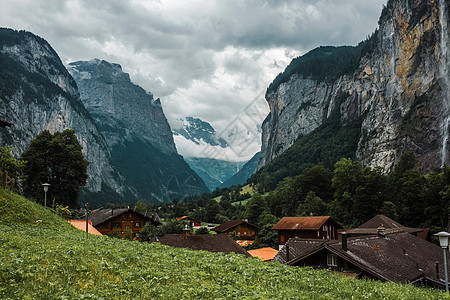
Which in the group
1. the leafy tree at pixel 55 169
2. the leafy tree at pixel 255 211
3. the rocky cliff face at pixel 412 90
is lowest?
the leafy tree at pixel 255 211

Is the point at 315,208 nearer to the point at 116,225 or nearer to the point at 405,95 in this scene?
the point at 116,225

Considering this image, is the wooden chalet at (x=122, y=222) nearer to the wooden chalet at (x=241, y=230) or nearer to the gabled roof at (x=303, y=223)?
the wooden chalet at (x=241, y=230)

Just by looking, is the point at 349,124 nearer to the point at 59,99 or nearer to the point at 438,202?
the point at 438,202

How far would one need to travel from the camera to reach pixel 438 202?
55.6m

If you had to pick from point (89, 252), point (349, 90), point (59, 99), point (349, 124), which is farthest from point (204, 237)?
point (59, 99)

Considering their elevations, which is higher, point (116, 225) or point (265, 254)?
point (116, 225)

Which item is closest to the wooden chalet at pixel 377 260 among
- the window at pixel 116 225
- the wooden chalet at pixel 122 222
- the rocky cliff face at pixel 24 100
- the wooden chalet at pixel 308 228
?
the wooden chalet at pixel 308 228

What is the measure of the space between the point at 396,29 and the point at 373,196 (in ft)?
261

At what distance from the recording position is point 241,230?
74.9 metres

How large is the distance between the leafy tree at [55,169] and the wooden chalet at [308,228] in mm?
35414

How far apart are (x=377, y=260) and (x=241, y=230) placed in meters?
54.0

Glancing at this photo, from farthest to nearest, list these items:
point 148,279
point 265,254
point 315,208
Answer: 1. point 315,208
2. point 265,254
3. point 148,279

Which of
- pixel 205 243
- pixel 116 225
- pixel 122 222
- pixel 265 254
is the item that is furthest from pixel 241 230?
pixel 205 243

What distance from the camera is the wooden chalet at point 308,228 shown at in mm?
54531
